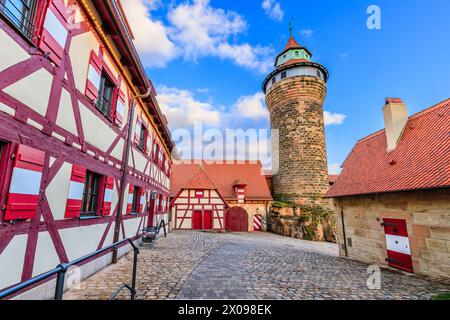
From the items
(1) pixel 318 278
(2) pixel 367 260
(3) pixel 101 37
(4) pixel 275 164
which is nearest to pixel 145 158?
(3) pixel 101 37

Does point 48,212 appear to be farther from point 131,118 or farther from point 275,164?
point 275,164

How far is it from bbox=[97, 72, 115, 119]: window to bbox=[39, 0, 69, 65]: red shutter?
5.41ft

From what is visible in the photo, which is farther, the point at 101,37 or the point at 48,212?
the point at 101,37

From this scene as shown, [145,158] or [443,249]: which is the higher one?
[145,158]

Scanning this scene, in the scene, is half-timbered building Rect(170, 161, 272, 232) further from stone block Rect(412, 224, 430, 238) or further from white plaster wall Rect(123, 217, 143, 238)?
stone block Rect(412, 224, 430, 238)

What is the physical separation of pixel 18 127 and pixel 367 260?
11.3 metres

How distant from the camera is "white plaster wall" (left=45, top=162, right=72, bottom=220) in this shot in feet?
11.4

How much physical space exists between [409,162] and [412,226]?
2.28 meters

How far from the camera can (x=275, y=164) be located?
22516mm

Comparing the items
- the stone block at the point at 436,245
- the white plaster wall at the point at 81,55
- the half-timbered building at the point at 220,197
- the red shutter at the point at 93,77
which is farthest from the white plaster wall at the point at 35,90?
the half-timbered building at the point at 220,197

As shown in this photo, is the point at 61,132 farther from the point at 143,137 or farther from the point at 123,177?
the point at 143,137

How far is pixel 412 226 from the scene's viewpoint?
683cm

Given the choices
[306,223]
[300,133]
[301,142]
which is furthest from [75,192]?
[300,133]
